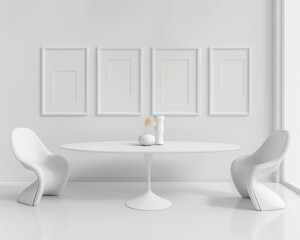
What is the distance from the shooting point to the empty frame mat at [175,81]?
12.9ft

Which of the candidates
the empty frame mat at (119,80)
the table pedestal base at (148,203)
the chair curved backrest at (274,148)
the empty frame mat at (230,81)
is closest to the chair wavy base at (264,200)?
the chair curved backrest at (274,148)

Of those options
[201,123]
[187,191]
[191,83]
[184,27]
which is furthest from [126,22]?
[187,191]

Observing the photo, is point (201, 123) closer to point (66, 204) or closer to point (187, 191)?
point (187, 191)

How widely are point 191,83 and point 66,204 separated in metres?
2.24

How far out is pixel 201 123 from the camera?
13.0 feet

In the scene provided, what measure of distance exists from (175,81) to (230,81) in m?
0.76

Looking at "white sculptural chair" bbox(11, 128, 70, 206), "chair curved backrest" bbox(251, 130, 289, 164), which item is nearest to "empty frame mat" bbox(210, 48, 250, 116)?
"chair curved backrest" bbox(251, 130, 289, 164)

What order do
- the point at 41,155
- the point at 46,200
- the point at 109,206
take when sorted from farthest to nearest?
1. the point at 41,155
2. the point at 46,200
3. the point at 109,206

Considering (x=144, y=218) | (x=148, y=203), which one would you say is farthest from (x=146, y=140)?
(x=144, y=218)

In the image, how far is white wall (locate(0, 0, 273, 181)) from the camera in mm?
3932

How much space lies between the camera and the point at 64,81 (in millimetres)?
3936

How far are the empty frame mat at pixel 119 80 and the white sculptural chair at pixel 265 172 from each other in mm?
1679

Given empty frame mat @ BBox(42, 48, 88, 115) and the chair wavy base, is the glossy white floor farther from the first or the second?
empty frame mat @ BBox(42, 48, 88, 115)

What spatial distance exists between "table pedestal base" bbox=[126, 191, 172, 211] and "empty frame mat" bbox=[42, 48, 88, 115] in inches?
63.1
